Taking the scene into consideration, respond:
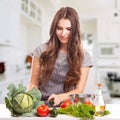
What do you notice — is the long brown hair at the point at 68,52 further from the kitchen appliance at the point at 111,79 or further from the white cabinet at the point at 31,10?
the kitchen appliance at the point at 111,79

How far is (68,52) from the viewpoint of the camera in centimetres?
142

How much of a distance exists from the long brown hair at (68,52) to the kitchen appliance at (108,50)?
4.40 metres

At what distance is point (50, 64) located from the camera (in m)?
1.40

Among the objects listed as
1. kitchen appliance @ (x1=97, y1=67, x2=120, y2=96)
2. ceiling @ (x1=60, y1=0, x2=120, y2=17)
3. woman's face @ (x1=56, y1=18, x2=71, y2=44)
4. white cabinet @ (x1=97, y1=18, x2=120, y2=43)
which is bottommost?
kitchen appliance @ (x1=97, y1=67, x2=120, y2=96)

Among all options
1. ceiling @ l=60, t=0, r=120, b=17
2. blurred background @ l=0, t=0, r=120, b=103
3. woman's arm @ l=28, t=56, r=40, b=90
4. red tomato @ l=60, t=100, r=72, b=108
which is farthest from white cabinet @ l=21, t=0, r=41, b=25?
red tomato @ l=60, t=100, r=72, b=108

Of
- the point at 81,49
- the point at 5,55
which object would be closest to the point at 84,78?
the point at 81,49

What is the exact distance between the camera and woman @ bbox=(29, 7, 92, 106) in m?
1.37

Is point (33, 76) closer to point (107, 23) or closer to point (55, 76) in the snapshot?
point (55, 76)

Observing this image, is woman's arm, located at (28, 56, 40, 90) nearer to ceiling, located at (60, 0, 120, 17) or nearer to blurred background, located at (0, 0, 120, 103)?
blurred background, located at (0, 0, 120, 103)

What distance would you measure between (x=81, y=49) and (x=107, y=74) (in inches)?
175

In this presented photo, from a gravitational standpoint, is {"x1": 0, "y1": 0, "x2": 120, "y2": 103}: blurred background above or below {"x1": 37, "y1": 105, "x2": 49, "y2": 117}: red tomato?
above

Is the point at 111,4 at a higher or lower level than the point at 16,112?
higher

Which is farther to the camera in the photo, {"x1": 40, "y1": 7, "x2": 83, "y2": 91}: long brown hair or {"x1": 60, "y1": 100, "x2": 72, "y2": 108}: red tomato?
{"x1": 40, "y1": 7, "x2": 83, "y2": 91}: long brown hair

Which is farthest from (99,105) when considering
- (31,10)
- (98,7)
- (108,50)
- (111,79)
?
(108,50)
